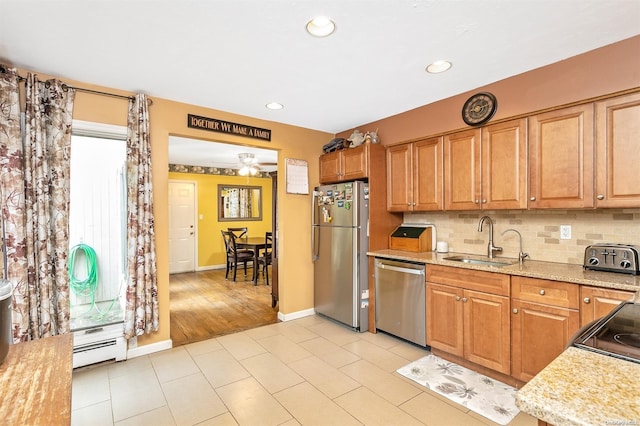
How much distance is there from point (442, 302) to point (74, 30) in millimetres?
3309

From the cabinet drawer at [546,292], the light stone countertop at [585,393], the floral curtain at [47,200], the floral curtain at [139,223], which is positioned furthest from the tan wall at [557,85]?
the floral curtain at [47,200]

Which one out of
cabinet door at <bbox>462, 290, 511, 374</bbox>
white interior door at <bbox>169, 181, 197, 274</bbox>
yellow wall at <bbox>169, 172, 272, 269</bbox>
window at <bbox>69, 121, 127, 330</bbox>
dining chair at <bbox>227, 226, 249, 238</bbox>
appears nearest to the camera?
cabinet door at <bbox>462, 290, 511, 374</bbox>

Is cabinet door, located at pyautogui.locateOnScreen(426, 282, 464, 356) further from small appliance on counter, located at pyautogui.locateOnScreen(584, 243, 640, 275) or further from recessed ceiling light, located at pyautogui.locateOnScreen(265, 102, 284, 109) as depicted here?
recessed ceiling light, located at pyautogui.locateOnScreen(265, 102, 284, 109)

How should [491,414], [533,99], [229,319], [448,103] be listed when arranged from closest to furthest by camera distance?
[491,414], [533,99], [448,103], [229,319]

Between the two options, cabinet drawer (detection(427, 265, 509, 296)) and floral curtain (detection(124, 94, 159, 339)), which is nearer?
cabinet drawer (detection(427, 265, 509, 296))

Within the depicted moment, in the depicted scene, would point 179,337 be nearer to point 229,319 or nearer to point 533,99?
point 229,319

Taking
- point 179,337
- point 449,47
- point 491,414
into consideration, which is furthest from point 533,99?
point 179,337

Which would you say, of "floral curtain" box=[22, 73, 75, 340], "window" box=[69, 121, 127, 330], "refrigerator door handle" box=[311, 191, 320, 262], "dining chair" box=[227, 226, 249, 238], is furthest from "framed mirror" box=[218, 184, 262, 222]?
"floral curtain" box=[22, 73, 75, 340]

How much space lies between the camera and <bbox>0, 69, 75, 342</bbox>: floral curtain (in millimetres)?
2227

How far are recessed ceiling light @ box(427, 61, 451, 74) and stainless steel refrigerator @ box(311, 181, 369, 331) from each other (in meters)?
1.34

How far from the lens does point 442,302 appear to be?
8.91ft

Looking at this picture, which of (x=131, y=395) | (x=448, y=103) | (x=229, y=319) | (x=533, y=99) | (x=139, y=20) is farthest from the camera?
(x=229, y=319)

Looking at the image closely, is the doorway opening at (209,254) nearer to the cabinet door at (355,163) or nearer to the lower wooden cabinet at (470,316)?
the cabinet door at (355,163)

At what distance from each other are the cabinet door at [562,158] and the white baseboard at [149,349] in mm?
3464
